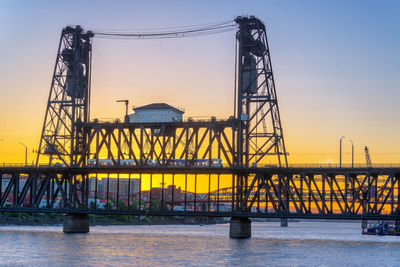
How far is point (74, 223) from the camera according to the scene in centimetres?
10806

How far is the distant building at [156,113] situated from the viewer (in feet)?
342

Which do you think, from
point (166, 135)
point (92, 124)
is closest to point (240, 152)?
point (166, 135)

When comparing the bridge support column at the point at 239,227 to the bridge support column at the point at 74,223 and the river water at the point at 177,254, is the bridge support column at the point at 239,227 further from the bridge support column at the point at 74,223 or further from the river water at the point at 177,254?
the bridge support column at the point at 74,223

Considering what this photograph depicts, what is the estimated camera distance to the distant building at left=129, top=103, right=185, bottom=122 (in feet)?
342

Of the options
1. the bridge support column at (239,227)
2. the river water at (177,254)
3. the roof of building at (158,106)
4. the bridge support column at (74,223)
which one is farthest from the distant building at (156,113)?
the river water at (177,254)

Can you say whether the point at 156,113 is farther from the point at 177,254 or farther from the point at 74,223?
the point at 177,254

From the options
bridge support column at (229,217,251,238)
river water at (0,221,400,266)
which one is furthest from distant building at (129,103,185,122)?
river water at (0,221,400,266)

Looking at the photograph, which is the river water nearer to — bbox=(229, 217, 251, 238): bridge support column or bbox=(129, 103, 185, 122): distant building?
bbox=(229, 217, 251, 238): bridge support column

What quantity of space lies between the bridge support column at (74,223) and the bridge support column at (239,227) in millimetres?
26188

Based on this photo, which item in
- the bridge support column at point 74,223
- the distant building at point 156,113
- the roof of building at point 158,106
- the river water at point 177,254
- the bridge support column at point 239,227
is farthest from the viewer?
the bridge support column at point 74,223

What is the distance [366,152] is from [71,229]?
292ft

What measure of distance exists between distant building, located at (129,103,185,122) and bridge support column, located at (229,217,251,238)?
1874 centimetres

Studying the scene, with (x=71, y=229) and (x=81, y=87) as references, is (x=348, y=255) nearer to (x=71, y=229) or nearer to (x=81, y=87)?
(x=71, y=229)

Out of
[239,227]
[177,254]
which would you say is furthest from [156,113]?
[177,254]
